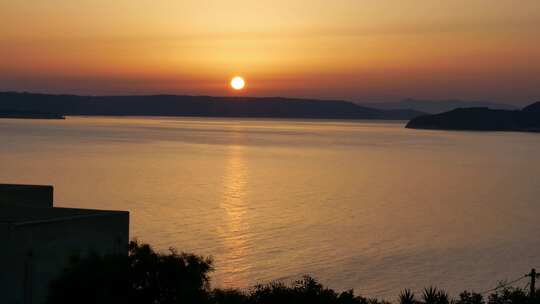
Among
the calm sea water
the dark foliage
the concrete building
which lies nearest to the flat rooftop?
the concrete building

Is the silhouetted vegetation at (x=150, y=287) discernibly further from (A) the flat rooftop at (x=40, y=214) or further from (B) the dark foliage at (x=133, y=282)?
(A) the flat rooftop at (x=40, y=214)

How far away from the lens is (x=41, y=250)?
18938mm

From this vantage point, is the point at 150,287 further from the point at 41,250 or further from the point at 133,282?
the point at 41,250

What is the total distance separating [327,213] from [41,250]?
27319 millimetres

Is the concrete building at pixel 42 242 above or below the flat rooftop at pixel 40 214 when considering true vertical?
below

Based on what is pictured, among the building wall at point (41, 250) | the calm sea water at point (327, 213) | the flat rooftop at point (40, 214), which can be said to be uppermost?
the flat rooftop at point (40, 214)

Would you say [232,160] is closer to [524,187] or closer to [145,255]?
[524,187]

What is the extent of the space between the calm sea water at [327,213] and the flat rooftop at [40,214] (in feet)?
26.7

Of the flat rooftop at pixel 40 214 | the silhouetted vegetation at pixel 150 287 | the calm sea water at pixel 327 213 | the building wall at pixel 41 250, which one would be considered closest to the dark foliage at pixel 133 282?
the silhouetted vegetation at pixel 150 287

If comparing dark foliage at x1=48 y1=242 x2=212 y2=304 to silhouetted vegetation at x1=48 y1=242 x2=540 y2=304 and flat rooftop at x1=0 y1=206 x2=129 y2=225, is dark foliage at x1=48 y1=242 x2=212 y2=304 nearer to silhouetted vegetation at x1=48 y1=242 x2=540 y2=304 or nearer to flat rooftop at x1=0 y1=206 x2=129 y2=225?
silhouetted vegetation at x1=48 y1=242 x2=540 y2=304

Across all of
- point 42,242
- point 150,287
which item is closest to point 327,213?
point 42,242

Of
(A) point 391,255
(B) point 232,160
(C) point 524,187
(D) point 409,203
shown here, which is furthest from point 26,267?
(B) point 232,160

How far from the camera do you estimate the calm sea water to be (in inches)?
1188

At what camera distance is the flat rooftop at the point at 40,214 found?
63.1 ft
